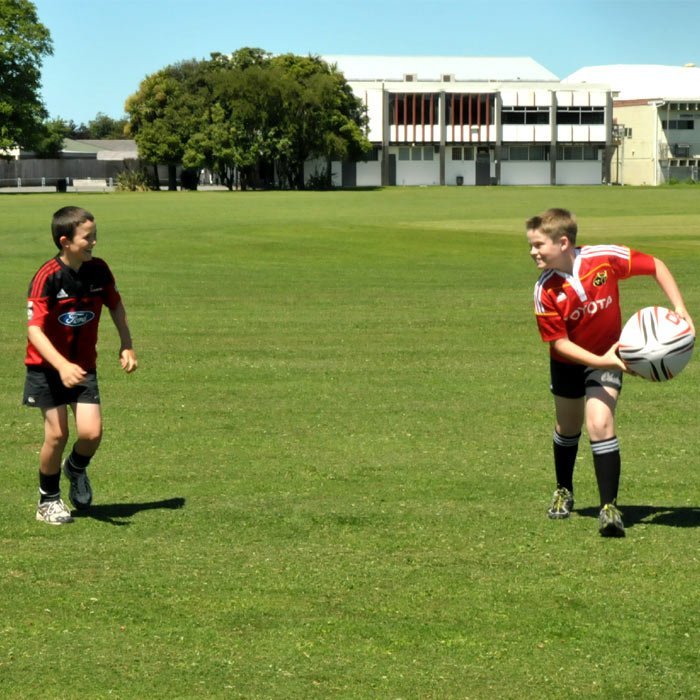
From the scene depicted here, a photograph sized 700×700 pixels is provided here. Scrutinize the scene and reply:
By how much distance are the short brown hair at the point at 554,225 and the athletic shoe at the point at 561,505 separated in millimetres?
1552

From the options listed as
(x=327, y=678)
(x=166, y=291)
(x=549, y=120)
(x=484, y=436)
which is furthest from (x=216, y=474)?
(x=549, y=120)

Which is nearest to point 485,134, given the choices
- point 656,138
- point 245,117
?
point 656,138

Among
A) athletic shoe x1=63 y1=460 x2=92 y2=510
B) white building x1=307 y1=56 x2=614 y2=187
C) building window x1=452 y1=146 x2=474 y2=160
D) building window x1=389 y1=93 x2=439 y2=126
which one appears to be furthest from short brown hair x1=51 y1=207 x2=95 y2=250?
building window x1=452 y1=146 x2=474 y2=160

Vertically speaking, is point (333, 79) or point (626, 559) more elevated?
point (333, 79)

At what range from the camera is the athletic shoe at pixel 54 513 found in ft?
26.8

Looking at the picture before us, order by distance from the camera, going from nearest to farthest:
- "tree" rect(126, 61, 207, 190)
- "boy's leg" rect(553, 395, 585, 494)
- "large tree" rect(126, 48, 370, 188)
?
"boy's leg" rect(553, 395, 585, 494) → "large tree" rect(126, 48, 370, 188) → "tree" rect(126, 61, 207, 190)

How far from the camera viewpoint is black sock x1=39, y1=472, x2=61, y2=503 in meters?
8.19

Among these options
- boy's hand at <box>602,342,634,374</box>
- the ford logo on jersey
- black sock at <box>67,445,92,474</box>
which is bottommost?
black sock at <box>67,445,92,474</box>

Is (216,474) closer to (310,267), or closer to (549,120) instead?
(310,267)

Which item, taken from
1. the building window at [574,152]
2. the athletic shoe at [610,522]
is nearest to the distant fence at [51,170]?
the building window at [574,152]

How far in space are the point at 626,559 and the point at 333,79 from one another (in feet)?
356

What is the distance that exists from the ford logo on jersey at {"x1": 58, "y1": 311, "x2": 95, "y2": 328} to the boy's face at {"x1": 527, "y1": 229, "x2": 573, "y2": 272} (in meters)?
2.64

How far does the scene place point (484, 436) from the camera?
1102cm

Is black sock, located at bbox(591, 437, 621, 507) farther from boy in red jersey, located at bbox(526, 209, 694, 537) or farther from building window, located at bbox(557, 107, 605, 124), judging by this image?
building window, located at bbox(557, 107, 605, 124)
